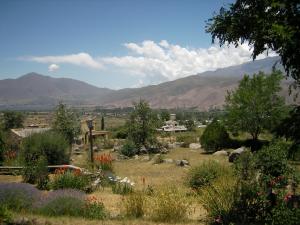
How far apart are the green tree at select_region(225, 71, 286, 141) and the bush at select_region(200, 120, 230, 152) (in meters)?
1.03

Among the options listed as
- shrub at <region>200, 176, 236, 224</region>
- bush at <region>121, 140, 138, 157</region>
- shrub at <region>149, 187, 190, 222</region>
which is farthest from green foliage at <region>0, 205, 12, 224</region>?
bush at <region>121, 140, 138, 157</region>

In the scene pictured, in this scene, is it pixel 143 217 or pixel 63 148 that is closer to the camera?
pixel 143 217

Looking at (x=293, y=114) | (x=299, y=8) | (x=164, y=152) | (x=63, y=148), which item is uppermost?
(x=299, y=8)

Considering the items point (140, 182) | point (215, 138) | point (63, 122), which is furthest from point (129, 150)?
point (140, 182)

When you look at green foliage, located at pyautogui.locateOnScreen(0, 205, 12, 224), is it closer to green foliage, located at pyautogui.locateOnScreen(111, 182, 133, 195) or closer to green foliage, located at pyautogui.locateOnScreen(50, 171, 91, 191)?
green foliage, located at pyautogui.locateOnScreen(50, 171, 91, 191)

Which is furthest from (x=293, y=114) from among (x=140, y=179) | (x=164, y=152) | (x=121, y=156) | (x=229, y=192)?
(x=164, y=152)

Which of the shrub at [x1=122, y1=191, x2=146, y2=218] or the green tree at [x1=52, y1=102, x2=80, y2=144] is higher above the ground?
the green tree at [x1=52, y1=102, x2=80, y2=144]

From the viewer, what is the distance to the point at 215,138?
3319 centimetres

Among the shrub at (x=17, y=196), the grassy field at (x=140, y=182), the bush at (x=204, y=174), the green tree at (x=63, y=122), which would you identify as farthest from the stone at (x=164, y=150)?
the shrub at (x=17, y=196)

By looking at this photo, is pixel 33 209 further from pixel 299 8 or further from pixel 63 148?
pixel 63 148

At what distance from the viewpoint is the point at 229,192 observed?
9.66 metres

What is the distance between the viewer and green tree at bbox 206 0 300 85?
24.2ft

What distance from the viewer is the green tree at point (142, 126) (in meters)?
36.1

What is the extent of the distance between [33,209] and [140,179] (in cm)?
946
